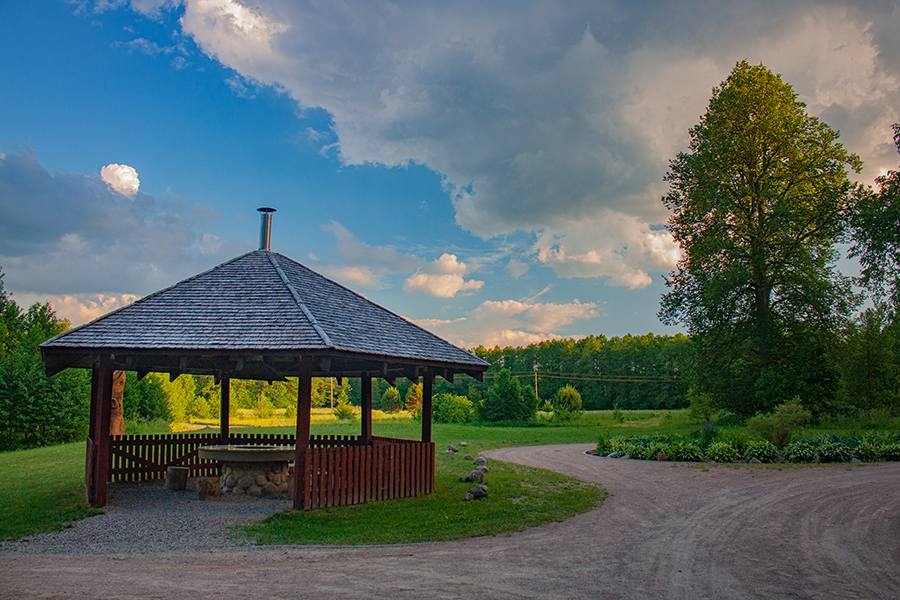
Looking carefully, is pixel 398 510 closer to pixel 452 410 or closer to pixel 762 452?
pixel 762 452

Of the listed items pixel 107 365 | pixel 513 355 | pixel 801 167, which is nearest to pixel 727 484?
pixel 107 365

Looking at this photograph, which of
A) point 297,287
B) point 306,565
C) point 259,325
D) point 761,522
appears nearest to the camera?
point 306,565

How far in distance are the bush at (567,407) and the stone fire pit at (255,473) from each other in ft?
103

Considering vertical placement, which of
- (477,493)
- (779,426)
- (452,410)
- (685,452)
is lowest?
(452,410)

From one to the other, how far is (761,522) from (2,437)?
29045 mm

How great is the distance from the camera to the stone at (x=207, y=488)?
10.7 meters

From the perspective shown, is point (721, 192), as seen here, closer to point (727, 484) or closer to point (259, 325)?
point (727, 484)

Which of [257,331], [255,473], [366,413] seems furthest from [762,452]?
[257,331]

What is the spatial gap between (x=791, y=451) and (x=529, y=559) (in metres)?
13.9

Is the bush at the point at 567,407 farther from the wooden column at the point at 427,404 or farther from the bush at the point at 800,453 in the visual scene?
the wooden column at the point at 427,404

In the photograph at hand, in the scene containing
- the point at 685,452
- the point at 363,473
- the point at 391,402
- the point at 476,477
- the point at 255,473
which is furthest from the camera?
the point at 391,402

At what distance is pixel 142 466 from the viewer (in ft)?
43.1

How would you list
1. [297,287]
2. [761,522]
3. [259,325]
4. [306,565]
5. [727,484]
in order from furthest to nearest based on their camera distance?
[727,484]
[297,287]
[259,325]
[761,522]
[306,565]

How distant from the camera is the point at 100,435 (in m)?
9.93
